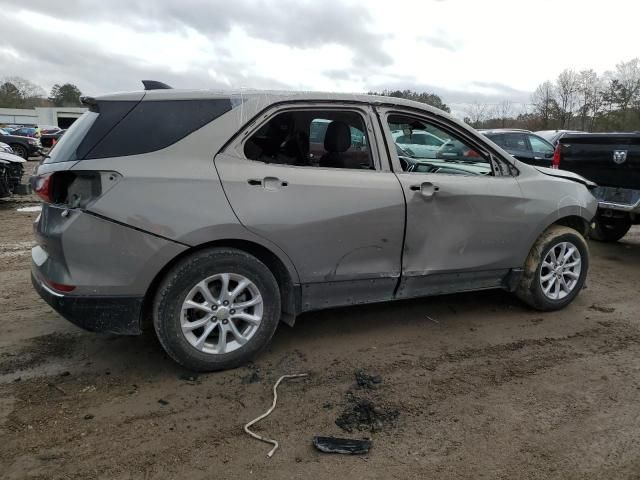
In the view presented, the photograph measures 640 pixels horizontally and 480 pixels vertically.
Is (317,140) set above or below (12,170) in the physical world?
above

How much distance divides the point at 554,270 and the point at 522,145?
26.9ft

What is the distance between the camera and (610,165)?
21.1 feet

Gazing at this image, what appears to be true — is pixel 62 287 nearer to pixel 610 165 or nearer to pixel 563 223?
pixel 563 223

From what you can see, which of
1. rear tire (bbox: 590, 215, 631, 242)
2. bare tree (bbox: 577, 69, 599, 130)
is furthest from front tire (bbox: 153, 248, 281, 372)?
bare tree (bbox: 577, 69, 599, 130)

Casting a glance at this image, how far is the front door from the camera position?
380 cm

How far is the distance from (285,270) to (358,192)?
2.42 ft

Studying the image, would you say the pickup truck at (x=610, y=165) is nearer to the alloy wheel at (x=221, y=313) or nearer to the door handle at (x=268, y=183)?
the door handle at (x=268, y=183)

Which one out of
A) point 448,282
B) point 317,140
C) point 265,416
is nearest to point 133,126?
point 317,140

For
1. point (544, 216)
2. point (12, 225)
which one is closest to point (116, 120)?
point (544, 216)

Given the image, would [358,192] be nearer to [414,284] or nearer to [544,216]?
[414,284]

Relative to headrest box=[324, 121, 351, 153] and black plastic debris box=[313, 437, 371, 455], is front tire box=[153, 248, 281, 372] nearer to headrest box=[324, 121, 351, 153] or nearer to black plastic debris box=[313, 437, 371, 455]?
black plastic debris box=[313, 437, 371, 455]

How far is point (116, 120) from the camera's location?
10.2 feet

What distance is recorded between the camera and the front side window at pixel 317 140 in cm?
354

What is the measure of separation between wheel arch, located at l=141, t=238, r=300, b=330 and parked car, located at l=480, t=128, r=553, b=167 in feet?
30.8
